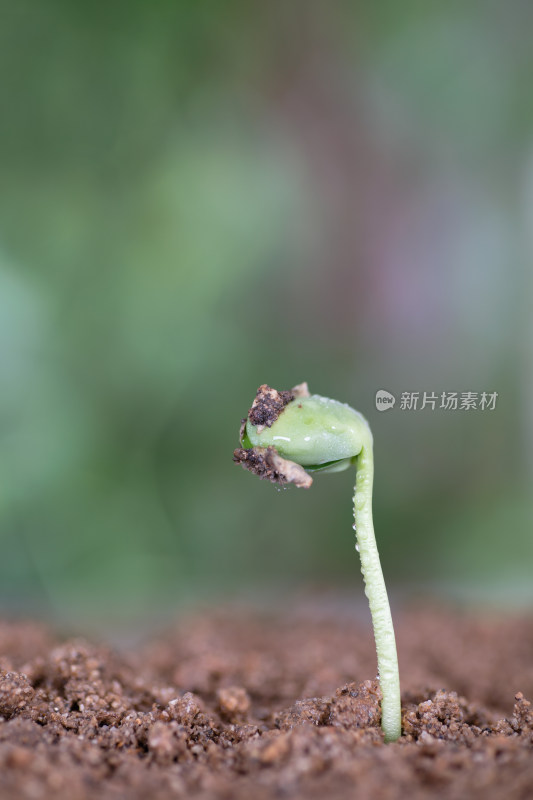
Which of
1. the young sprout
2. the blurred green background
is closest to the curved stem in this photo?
the young sprout

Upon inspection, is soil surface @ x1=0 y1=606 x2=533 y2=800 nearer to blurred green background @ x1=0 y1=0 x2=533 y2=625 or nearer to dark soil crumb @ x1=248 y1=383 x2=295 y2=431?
dark soil crumb @ x1=248 y1=383 x2=295 y2=431

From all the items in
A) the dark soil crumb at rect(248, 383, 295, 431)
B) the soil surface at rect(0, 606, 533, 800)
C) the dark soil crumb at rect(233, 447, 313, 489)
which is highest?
the dark soil crumb at rect(248, 383, 295, 431)

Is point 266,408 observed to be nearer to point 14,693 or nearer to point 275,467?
point 275,467

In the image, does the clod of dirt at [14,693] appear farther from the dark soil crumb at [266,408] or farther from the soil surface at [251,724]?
the dark soil crumb at [266,408]

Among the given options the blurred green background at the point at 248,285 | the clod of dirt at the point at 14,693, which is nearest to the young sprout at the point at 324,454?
the clod of dirt at the point at 14,693

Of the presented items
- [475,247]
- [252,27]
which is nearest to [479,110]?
[475,247]

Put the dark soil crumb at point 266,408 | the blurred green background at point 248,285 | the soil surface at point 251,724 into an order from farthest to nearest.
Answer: the blurred green background at point 248,285 < the dark soil crumb at point 266,408 < the soil surface at point 251,724

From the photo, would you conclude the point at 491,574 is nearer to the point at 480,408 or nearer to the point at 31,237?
the point at 480,408
